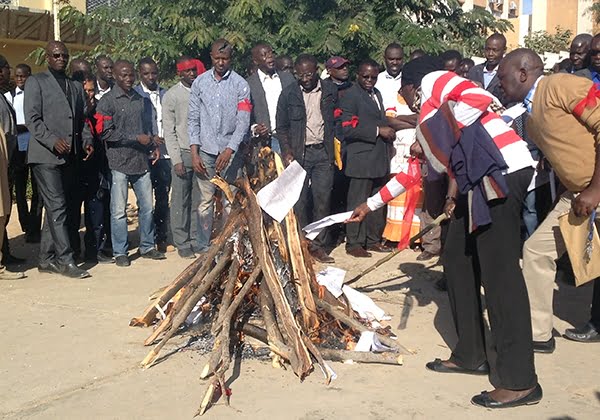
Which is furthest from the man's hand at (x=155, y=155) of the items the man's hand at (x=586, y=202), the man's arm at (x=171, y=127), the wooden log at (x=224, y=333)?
the man's hand at (x=586, y=202)

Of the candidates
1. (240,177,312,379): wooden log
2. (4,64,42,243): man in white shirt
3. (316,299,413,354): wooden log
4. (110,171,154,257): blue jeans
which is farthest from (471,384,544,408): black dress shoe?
(4,64,42,243): man in white shirt

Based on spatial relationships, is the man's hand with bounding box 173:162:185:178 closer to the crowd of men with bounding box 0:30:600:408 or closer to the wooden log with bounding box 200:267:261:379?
the crowd of men with bounding box 0:30:600:408

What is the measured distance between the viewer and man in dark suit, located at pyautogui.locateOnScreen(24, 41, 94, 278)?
301 inches

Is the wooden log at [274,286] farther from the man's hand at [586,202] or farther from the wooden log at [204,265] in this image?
the man's hand at [586,202]

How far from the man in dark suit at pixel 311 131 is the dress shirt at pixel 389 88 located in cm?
79

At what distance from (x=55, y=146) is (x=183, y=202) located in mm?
1621

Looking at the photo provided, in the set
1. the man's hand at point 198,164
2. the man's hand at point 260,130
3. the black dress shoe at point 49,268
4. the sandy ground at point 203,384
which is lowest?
the black dress shoe at point 49,268

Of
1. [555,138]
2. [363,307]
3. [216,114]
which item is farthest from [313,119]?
[555,138]

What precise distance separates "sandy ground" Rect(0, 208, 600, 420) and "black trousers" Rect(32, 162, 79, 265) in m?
0.95

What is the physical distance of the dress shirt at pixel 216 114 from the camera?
8.19m

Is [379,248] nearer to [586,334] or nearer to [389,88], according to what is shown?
[389,88]

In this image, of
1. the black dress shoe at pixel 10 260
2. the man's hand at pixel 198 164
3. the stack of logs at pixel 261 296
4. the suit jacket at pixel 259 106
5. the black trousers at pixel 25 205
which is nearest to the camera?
the stack of logs at pixel 261 296

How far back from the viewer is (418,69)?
5.27 m

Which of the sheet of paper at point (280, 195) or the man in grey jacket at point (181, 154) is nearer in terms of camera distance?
the sheet of paper at point (280, 195)
